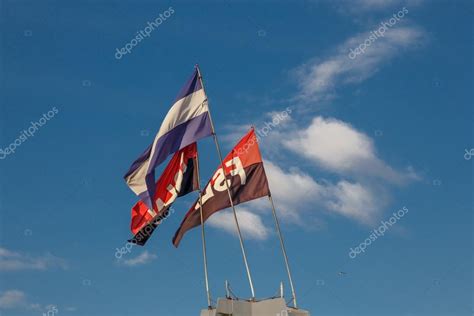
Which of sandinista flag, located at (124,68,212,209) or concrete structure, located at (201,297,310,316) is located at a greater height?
sandinista flag, located at (124,68,212,209)

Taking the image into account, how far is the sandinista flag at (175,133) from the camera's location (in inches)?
2212

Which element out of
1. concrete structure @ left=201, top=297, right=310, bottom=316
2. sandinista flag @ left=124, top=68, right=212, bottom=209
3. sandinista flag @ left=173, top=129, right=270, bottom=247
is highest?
sandinista flag @ left=124, top=68, right=212, bottom=209

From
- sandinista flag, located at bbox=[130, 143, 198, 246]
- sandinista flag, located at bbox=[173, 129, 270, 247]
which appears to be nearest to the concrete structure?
sandinista flag, located at bbox=[173, 129, 270, 247]

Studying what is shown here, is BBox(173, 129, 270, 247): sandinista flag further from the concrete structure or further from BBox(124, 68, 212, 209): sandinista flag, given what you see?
the concrete structure

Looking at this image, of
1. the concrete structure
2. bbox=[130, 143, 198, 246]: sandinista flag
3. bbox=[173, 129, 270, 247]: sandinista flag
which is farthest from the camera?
bbox=[130, 143, 198, 246]: sandinista flag

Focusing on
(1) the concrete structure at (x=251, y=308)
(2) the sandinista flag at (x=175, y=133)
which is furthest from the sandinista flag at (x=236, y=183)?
(1) the concrete structure at (x=251, y=308)

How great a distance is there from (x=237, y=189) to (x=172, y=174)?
5.11 metres

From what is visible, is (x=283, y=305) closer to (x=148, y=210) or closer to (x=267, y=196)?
(x=267, y=196)

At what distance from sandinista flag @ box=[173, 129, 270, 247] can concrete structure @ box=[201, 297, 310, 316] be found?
22.9 feet

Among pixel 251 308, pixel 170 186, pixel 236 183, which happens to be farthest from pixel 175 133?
pixel 251 308

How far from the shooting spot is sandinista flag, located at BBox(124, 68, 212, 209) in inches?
2212

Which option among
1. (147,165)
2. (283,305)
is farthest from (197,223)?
(283,305)

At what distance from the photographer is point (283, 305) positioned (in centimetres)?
5031

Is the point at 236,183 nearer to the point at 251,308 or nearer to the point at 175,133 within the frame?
the point at 175,133
